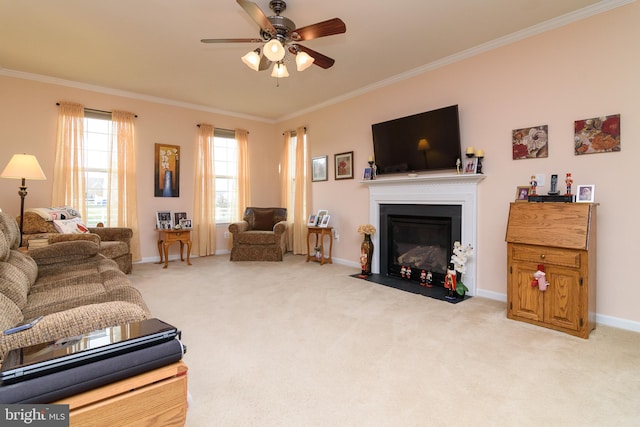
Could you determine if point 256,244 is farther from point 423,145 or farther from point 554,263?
point 554,263

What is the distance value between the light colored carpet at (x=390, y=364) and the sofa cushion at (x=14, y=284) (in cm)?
97

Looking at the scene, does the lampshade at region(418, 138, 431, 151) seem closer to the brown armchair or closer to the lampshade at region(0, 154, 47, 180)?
the brown armchair

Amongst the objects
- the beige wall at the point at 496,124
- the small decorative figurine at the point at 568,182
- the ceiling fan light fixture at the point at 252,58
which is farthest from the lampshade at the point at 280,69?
the small decorative figurine at the point at 568,182

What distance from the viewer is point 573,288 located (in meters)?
2.50

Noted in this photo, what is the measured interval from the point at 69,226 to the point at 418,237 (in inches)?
170

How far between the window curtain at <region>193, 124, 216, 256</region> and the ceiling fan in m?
3.14

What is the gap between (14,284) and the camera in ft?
5.45

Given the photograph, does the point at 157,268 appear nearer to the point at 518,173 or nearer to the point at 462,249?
the point at 462,249

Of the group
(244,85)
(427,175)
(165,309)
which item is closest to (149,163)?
(244,85)

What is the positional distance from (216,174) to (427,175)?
12.5 ft

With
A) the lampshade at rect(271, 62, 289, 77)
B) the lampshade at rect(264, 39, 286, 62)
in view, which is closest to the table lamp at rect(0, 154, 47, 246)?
the lampshade at rect(271, 62, 289, 77)

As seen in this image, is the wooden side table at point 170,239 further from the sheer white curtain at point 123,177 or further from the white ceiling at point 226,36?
the white ceiling at point 226,36

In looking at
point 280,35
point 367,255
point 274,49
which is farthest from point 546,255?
point 280,35

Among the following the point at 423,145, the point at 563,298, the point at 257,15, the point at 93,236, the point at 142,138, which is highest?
the point at 257,15
